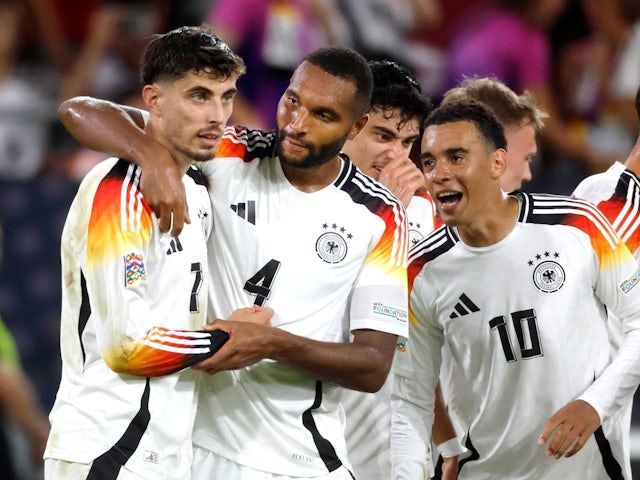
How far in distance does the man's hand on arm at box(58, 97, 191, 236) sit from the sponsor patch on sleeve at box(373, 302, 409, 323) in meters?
0.73

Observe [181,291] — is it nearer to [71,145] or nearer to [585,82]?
[71,145]

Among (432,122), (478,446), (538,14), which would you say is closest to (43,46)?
(538,14)

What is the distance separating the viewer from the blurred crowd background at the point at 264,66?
698 centimetres

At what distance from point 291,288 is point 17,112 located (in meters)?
4.07

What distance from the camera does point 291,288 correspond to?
3973mm

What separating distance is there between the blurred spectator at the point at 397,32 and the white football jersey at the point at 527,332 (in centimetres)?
370

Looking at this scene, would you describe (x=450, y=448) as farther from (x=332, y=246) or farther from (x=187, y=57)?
(x=187, y=57)

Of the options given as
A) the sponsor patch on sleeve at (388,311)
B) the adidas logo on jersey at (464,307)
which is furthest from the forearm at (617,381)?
the sponsor patch on sleeve at (388,311)

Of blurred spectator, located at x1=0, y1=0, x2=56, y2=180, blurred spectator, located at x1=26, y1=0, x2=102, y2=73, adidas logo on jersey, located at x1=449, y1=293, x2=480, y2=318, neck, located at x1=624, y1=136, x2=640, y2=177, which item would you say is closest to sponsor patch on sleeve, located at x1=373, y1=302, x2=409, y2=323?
adidas logo on jersey, located at x1=449, y1=293, x2=480, y2=318

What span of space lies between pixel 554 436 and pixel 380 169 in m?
1.35

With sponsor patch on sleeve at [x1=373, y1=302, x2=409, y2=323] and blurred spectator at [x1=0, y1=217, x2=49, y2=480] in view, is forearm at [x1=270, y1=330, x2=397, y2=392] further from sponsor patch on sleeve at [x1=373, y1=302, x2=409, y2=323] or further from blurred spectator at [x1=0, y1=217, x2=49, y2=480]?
blurred spectator at [x1=0, y1=217, x2=49, y2=480]

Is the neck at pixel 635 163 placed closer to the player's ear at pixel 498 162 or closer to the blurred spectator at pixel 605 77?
the player's ear at pixel 498 162

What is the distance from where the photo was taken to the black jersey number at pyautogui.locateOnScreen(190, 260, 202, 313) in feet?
12.2

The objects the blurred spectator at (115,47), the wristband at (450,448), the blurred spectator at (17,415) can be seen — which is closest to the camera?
the wristband at (450,448)
